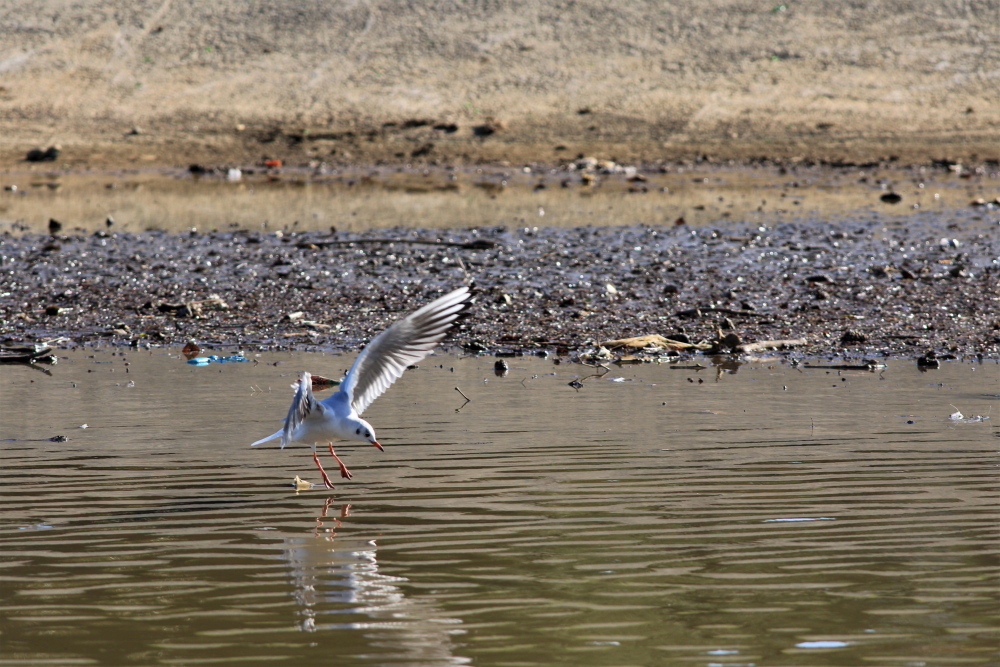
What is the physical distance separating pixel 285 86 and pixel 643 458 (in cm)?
3076

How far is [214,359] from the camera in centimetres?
1087

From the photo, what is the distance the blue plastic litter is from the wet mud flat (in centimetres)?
49

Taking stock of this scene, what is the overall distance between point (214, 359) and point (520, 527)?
18.2ft

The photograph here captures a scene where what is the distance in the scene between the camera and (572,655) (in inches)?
176

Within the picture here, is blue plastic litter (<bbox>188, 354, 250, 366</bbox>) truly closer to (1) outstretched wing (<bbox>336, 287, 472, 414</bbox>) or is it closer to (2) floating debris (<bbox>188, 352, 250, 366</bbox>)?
(2) floating debris (<bbox>188, 352, 250, 366</bbox>)

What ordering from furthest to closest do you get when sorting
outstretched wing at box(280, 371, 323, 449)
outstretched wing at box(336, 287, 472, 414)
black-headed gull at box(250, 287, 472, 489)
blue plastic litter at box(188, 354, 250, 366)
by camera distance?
blue plastic litter at box(188, 354, 250, 366)
outstretched wing at box(336, 287, 472, 414)
black-headed gull at box(250, 287, 472, 489)
outstretched wing at box(280, 371, 323, 449)

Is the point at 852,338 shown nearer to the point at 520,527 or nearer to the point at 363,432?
the point at 363,432

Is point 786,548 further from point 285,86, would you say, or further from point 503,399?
point 285,86

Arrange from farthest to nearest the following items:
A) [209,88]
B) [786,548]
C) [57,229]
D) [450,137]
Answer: [209,88] → [450,137] → [57,229] → [786,548]

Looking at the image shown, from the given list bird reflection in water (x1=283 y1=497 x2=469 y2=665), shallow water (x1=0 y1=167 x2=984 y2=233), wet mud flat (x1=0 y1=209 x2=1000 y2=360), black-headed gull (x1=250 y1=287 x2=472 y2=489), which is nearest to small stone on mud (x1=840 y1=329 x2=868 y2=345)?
wet mud flat (x1=0 y1=209 x2=1000 y2=360)

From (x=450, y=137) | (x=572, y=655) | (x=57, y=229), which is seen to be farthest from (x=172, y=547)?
(x=450, y=137)

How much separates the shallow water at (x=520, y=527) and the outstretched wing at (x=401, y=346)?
1.51ft

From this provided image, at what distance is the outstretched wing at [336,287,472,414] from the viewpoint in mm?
7582

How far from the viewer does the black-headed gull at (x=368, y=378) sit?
23.5 feet
